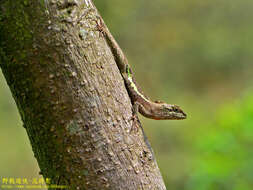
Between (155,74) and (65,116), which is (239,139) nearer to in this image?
(65,116)

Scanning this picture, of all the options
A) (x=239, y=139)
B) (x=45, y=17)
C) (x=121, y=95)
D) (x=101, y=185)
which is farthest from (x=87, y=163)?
(x=239, y=139)

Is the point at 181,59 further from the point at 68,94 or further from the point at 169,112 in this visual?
the point at 68,94

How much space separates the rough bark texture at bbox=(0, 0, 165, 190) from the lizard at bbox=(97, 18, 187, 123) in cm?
33

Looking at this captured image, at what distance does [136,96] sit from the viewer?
399 cm

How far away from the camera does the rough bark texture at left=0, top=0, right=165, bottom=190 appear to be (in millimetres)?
2014

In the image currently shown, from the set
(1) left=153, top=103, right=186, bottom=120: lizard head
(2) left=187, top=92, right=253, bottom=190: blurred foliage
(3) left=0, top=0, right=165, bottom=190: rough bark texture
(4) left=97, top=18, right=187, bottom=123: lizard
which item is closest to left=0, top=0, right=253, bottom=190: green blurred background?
(2) left=187, top=92, right=253, bottom=190: blurred foliage

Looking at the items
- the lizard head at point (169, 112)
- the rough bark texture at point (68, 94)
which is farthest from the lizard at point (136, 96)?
the rough bark texture at point (68, 94)

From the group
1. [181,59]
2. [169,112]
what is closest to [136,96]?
[169,112]

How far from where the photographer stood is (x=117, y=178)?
2.20 meters

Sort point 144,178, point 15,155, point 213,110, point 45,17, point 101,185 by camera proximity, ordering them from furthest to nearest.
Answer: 1. point 213,110
2. point 15,155
3. point 144,178
4. point 101,185
5. point 45,17

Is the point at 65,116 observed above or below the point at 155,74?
above

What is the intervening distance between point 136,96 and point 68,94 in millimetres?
1971

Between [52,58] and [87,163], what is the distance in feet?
2.20

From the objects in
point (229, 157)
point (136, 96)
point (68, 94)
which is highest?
point (68, 94)
